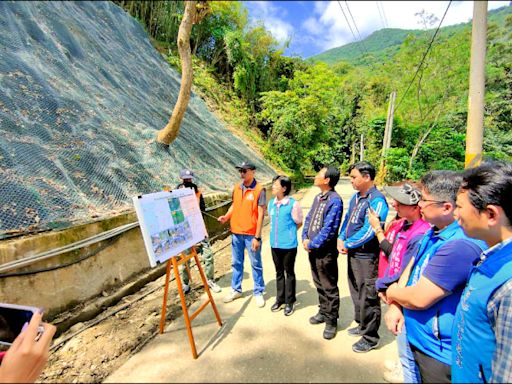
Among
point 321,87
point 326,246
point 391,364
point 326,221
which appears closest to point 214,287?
point 326,246

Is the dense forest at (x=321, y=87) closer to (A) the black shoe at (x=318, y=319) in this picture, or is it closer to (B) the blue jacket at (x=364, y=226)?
(B) the blue jacket at (x=364, y=226)

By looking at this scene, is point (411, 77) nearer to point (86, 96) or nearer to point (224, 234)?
point (224, 234)

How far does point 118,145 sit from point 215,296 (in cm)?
372

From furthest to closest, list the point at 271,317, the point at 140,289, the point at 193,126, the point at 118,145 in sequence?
the point at 193,126 → the point at 118,145 → the point at 140,289 → the point at 271,317

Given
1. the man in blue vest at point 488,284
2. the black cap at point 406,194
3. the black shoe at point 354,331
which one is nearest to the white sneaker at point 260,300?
the black shoe at point 354,331

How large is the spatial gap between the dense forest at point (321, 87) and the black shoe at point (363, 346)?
5.47 m

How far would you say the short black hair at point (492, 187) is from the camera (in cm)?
122

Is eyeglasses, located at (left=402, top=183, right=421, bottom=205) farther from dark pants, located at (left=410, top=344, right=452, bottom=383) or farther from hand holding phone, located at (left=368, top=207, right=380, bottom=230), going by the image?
dark pants, located at (left=410, top=344, right=452, bottom=383)

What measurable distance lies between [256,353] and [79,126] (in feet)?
16.4

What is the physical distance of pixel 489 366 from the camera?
122 centimetres

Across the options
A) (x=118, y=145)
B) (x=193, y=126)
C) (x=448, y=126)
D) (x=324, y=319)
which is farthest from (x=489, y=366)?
(x=448, y=126)

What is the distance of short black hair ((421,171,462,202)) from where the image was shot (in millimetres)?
1667

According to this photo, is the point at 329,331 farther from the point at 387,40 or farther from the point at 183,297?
the point at 387,40

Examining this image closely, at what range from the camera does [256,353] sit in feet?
8.96
